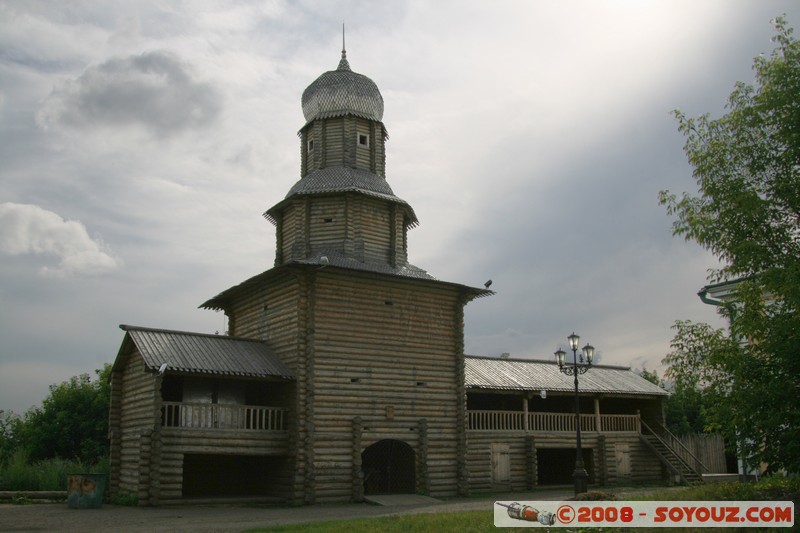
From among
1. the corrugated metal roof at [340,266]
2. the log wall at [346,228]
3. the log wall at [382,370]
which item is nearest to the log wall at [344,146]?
the log wall at [346,228]

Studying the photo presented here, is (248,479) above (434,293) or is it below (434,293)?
below

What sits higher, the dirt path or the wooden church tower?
the wooden church tower

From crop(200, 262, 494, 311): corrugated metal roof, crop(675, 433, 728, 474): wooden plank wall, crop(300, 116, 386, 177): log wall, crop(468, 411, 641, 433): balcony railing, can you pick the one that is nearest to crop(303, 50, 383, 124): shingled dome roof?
crop(300, 116, 386, 177): log wall

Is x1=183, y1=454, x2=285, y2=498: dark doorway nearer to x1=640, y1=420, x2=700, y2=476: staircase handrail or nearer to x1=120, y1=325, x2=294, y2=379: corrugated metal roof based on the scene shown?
x1=120, y1=325, x2=294, y2=379: corrugated metal roof

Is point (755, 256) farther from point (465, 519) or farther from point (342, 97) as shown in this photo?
point (342, 97)

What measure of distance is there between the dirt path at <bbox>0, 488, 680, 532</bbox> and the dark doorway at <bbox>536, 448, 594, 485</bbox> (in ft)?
39.0

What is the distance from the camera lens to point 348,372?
25.9m

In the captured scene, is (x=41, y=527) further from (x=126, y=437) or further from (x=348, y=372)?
(x=348, y=372)

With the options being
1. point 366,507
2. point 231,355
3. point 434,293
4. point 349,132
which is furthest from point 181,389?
point 349,132

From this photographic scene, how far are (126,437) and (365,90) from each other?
15949 mm

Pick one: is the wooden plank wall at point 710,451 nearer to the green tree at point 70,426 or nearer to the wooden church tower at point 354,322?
the wooden church tower at point 354,322

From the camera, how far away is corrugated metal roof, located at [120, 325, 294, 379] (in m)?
23.7

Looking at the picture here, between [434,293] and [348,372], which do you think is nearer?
[348,372]

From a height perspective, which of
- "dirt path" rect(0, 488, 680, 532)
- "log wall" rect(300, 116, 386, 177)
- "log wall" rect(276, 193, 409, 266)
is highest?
"log wall" rect(300, 116, 386, 177)
